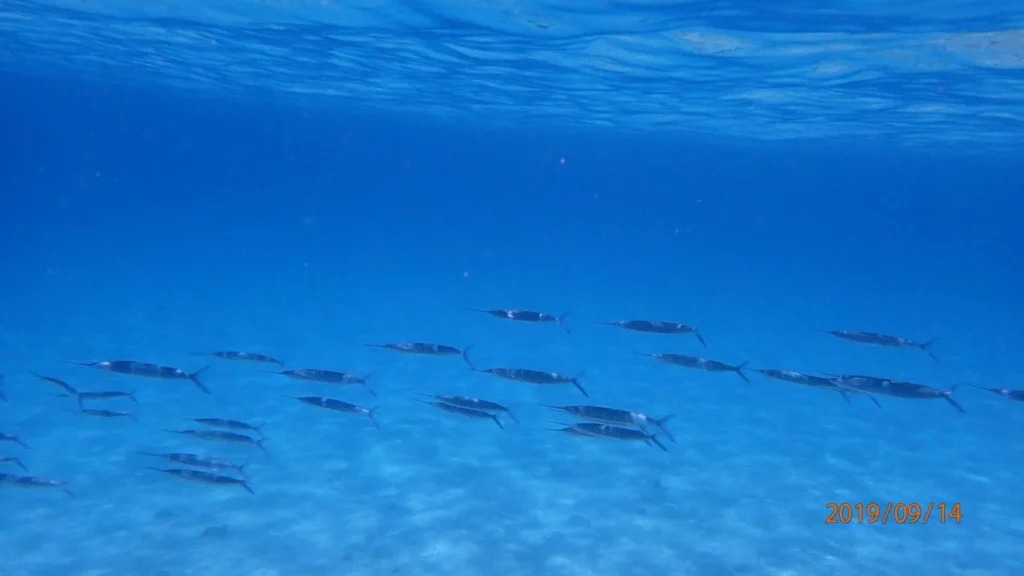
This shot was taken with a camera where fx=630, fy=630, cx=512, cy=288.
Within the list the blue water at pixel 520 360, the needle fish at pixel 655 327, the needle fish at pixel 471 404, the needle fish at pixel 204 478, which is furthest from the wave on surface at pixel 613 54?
the needle fish at pixel 204 478

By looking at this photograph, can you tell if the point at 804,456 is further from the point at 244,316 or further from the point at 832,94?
the point at 244,316

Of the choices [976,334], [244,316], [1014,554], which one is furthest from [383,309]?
[976,334]

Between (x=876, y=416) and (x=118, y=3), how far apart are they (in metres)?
23.8

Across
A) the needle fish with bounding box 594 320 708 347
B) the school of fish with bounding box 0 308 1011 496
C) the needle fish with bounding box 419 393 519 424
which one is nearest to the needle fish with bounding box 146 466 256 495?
the school of fish with bounding box 0 308 1011 496

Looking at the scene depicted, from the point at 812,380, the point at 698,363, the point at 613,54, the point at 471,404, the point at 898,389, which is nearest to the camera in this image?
the point at 898,389

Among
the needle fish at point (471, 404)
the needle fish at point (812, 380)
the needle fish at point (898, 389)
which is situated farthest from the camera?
the needle fish at point (471, 404)

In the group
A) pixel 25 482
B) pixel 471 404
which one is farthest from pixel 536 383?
pixel 25 482

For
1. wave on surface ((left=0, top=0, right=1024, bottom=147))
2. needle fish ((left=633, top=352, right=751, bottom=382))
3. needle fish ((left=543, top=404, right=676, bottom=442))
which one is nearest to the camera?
needle fish ((left=543, top=404, right=676, bottom=442))

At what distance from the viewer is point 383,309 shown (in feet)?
95.4

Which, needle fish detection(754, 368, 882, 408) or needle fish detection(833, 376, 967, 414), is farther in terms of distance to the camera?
needle fish detection(754, 368, 882, 408)

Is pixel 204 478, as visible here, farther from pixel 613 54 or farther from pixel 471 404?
pixel 613 54

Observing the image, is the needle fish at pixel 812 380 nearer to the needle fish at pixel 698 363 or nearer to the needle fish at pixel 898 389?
the needle fish at pixel 898 389

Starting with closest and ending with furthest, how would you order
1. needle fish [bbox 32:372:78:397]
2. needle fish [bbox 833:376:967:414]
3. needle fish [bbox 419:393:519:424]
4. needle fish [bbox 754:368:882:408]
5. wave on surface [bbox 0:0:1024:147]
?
needle fish [bbox 833:376:967:414]
needle fish [bbox 754:368:882:408]
needle fish [bbox 419:393:519:424]
needle fish [bbox 32:372:78:397]
wave on surface [bbox 0:0:1024:147]

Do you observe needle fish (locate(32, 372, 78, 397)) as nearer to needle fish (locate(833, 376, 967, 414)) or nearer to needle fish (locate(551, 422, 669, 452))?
needle fish (locate(551, 422, 669, 452))
